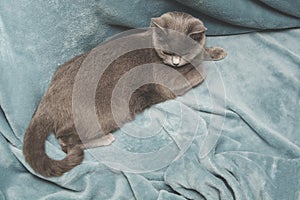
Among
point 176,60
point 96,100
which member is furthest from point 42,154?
point 176,60

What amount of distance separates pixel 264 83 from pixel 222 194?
423 millimetres

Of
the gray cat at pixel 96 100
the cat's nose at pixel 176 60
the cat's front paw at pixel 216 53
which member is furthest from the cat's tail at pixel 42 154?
the cat's front paw at pixel 216 53

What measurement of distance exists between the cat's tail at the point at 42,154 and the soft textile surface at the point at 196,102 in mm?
23

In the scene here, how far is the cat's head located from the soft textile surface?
0.12 metres

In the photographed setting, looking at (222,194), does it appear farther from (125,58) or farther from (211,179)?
(125,58)

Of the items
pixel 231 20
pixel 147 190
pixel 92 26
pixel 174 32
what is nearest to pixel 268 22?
pixel 231 20

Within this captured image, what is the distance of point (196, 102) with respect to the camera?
1463 mm

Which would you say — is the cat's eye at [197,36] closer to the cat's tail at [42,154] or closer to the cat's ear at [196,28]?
the cat's ear at [196,28]

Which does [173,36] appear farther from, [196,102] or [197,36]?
[196,102]

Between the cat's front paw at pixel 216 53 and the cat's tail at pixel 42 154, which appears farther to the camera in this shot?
the cat's front paw at pixel 216 53

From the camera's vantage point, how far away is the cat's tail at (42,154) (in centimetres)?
128

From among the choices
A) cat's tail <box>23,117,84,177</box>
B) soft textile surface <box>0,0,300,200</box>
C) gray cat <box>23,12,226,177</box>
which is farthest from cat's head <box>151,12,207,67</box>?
cat's tail <box>23,117,84,177</box>

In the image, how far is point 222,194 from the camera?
48.1 inches

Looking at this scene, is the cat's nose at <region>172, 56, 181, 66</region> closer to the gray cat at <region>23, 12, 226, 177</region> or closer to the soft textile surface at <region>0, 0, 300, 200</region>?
the gray cat at <region>23, 12, 226, 177</region>
